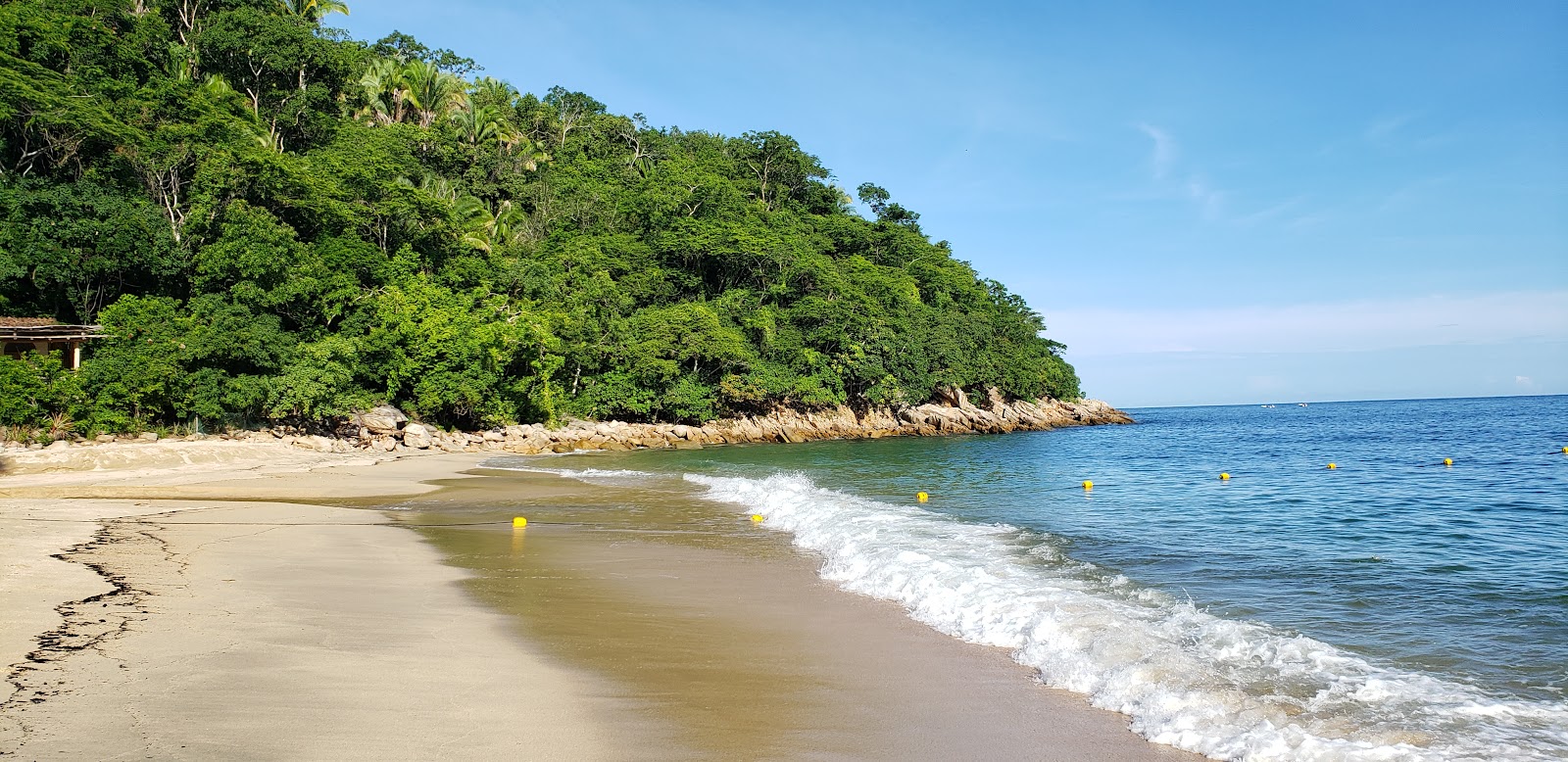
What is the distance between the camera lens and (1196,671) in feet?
18.5

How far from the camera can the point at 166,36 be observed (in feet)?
111

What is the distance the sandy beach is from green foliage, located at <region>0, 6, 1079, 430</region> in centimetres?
1652

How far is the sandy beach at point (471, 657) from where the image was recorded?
14.2 ft

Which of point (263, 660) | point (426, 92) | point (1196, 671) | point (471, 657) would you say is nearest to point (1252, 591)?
point (1196, 671)

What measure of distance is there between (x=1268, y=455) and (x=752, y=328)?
25.9m

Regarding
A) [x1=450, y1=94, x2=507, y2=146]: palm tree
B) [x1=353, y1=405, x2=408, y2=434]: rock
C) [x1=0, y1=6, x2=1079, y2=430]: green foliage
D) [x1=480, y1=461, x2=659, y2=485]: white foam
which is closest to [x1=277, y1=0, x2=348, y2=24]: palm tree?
[x1=0, y1=6, x2=1079, y2=430]: green foliage

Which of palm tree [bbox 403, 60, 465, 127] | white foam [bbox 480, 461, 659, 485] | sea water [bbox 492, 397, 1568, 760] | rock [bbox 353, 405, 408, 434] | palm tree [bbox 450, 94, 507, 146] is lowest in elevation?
white foam [bbox 480, 461, 659, 485]

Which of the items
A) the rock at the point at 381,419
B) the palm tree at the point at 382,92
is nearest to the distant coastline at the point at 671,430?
the rock at the point at 381,419

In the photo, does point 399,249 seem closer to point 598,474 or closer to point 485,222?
point 485,222

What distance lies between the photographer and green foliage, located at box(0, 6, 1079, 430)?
81.0ft

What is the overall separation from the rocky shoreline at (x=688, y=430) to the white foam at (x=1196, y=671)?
932 inches

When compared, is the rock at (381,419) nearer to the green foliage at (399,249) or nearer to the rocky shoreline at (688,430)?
the rocky shoreline at (688,430)

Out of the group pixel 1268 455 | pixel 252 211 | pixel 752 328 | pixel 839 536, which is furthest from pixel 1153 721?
pixel 752 328

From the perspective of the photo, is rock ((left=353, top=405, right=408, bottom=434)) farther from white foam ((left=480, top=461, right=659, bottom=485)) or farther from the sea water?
the sea water
